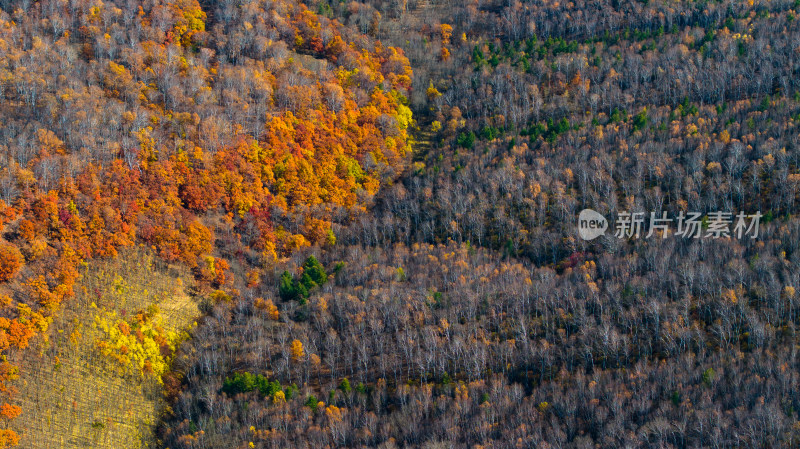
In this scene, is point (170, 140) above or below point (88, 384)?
above

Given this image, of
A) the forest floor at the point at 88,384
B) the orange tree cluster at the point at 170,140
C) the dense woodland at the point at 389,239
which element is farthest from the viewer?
the orange tree cluster at the point at 170,140

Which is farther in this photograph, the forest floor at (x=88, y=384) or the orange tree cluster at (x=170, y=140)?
the orange tree cluster at (x=170, y=140)

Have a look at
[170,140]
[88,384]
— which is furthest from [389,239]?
→ [88,384]

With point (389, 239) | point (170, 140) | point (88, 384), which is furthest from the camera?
point (389, 239)

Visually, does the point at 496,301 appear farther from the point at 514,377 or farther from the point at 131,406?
the point at 131,406

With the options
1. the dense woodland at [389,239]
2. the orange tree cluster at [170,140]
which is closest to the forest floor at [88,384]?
the dense woodland at [389,239]

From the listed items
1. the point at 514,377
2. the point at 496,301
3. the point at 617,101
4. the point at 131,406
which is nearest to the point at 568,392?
the point at 514,377

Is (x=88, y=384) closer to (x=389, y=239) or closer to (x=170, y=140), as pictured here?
(x=170, y=140)

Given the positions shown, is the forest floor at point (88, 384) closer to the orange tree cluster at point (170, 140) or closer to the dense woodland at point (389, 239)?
the dense woodland at point (389, 239)

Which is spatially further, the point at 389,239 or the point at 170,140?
the point at 389,239
